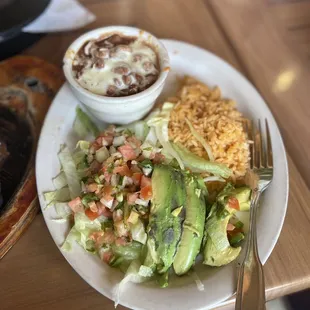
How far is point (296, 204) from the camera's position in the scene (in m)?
1.13

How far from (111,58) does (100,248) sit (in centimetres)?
52

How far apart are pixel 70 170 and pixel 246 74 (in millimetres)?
688

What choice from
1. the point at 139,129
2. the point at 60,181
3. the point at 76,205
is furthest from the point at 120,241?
the point at 139,129

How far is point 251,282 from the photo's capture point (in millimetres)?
906

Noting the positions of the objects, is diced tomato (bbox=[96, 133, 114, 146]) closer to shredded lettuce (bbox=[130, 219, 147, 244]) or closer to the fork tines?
shredded lettuce (bbox=[130, 219, 147, 244])

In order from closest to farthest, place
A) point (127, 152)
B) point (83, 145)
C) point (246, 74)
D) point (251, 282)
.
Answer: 1. point (251, 282)
2. point (127, 152)
3. point (83, 145)
4. point (246, 74)

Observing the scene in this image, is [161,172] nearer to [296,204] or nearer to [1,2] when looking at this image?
[296,204]

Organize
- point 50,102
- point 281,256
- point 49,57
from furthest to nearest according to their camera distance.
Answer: point 49,57 < point 50,102 < point 281,256

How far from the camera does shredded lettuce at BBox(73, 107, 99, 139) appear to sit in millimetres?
1216

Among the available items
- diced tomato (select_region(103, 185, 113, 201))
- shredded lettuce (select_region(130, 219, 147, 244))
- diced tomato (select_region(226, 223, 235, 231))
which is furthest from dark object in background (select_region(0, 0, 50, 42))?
diced tomato (select_region(226, 223, 235, 231))

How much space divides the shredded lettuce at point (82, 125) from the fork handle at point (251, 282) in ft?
1.81

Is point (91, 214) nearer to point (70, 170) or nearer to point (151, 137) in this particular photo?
point (70, 170)

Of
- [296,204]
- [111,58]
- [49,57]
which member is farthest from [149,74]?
[296,204]

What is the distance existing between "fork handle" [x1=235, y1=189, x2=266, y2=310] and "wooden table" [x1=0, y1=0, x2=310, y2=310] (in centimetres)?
10
